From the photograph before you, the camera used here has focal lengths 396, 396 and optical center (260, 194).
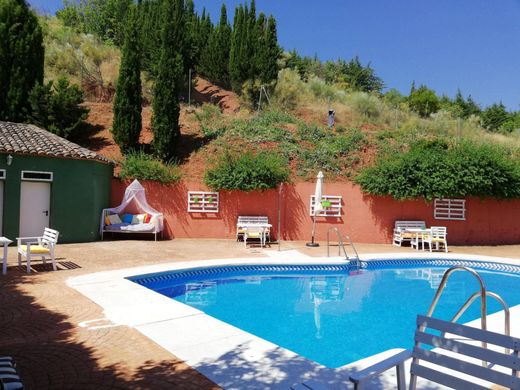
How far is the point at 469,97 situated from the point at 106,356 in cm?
5215

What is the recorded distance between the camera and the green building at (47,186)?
12383mm

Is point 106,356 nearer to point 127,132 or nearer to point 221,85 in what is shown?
point 127,132

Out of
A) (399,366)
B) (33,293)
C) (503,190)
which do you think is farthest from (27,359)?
(503,190)

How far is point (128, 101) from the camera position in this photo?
18.4 meters

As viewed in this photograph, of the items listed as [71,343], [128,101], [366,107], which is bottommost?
[71,343]

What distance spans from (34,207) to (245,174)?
736 centimetres

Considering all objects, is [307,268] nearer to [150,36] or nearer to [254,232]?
[254,232]

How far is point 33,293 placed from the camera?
272 inches

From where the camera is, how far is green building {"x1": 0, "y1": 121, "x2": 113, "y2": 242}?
488 inches

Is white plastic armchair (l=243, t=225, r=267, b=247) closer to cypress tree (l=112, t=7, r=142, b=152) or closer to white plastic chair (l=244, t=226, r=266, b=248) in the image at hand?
white plastic chair (l=244, t=226, r=266, b=248)

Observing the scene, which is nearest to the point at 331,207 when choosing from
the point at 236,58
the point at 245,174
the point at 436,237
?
the point at 245,174

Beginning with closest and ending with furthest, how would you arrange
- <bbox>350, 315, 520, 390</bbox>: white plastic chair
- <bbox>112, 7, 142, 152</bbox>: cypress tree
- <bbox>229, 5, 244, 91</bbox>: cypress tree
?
<bbox>350, 315, 520, 390</bbox>: white plastic chair < <bbox>112, 7, 142, 152</bbox>: cypress tree < <bbox>229, 5, 244, 91</bbox>: cypress tree

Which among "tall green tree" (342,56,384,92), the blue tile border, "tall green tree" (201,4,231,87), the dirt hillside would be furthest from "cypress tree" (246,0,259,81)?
"tall green tree" (342,56,384,92)

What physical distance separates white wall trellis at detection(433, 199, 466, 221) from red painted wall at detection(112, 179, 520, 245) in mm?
203
